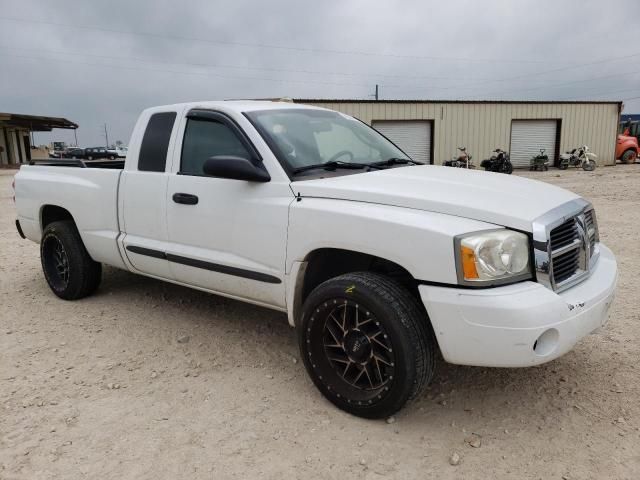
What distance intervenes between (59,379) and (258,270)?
1505 millimetres

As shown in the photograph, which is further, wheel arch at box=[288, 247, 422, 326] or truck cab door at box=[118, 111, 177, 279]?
truck cab door at box=[118, 111, 177, 279]

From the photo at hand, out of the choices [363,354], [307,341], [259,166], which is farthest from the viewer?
[259,166]

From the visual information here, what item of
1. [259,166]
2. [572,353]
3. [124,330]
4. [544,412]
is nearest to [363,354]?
[544,412]

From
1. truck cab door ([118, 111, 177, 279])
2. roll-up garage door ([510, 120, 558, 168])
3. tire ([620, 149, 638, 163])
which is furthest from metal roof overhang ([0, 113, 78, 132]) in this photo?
tire ([620, 149, 638, 163])

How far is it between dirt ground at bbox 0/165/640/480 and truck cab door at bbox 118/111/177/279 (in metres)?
0.63

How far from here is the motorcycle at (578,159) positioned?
79.8 ft

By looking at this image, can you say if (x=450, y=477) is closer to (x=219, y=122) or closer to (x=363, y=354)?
(x=363, y=354)

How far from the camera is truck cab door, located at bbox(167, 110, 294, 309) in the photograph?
10.6 ft

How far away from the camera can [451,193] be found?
2836 millimetres

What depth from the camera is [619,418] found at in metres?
2.84

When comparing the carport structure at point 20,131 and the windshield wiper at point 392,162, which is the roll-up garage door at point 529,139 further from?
the carport structure at point 20,131

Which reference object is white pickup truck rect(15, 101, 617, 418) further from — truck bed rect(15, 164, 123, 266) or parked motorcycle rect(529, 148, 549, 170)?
parked motorcycle rect(529, 148, 549, 170)

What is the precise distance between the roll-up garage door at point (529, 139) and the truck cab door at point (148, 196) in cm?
2569

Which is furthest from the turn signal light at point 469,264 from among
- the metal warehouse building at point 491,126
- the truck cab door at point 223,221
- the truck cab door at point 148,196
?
the metal warehouse building at point 491,126
